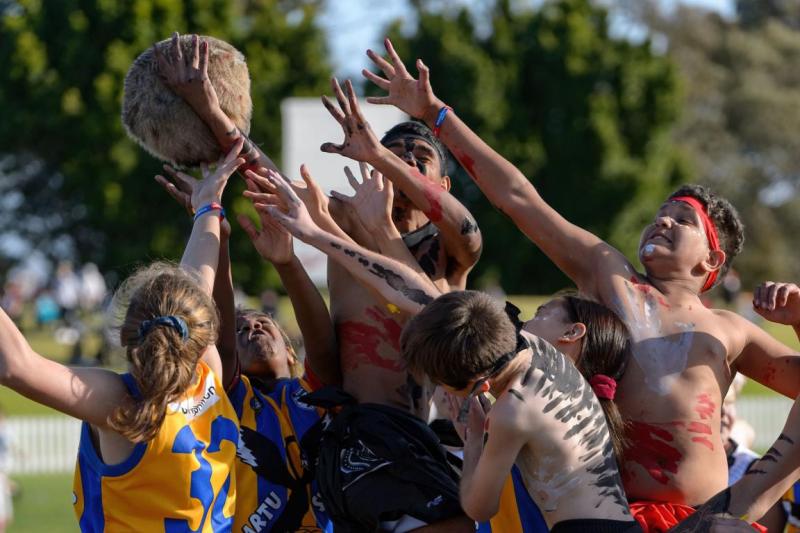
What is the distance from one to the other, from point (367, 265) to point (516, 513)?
40.6 inches

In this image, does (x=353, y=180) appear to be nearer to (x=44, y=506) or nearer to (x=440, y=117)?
(x=440, y=117)

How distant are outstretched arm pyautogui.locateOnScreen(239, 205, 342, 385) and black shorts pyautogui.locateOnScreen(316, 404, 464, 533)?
0.32 meters

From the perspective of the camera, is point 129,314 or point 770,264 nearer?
point 129,314

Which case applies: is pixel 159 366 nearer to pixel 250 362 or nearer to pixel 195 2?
pixel 250 362

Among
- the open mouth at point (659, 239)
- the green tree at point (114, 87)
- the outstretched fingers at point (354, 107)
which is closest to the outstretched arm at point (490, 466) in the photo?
the open mouth at point (659, 239)

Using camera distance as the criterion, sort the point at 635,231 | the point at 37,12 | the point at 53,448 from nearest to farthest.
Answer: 1. the point at 53,448
2. the point at 37,12
3. the point at 635,231

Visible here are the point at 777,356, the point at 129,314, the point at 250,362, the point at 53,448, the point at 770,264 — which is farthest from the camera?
the point at 770,264

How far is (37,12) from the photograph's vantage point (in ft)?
100

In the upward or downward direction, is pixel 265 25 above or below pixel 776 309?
below

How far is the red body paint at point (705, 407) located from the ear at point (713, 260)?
50 cm

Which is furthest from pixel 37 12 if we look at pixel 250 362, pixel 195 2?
pixel 250 362

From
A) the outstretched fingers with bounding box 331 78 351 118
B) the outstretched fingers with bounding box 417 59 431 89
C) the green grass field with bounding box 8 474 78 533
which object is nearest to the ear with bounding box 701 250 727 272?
the outstretched fingers with bounding box 417 59 431 89

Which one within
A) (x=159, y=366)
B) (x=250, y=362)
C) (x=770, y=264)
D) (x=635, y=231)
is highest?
(x=159, y=366)

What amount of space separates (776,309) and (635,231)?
29.4 metres
